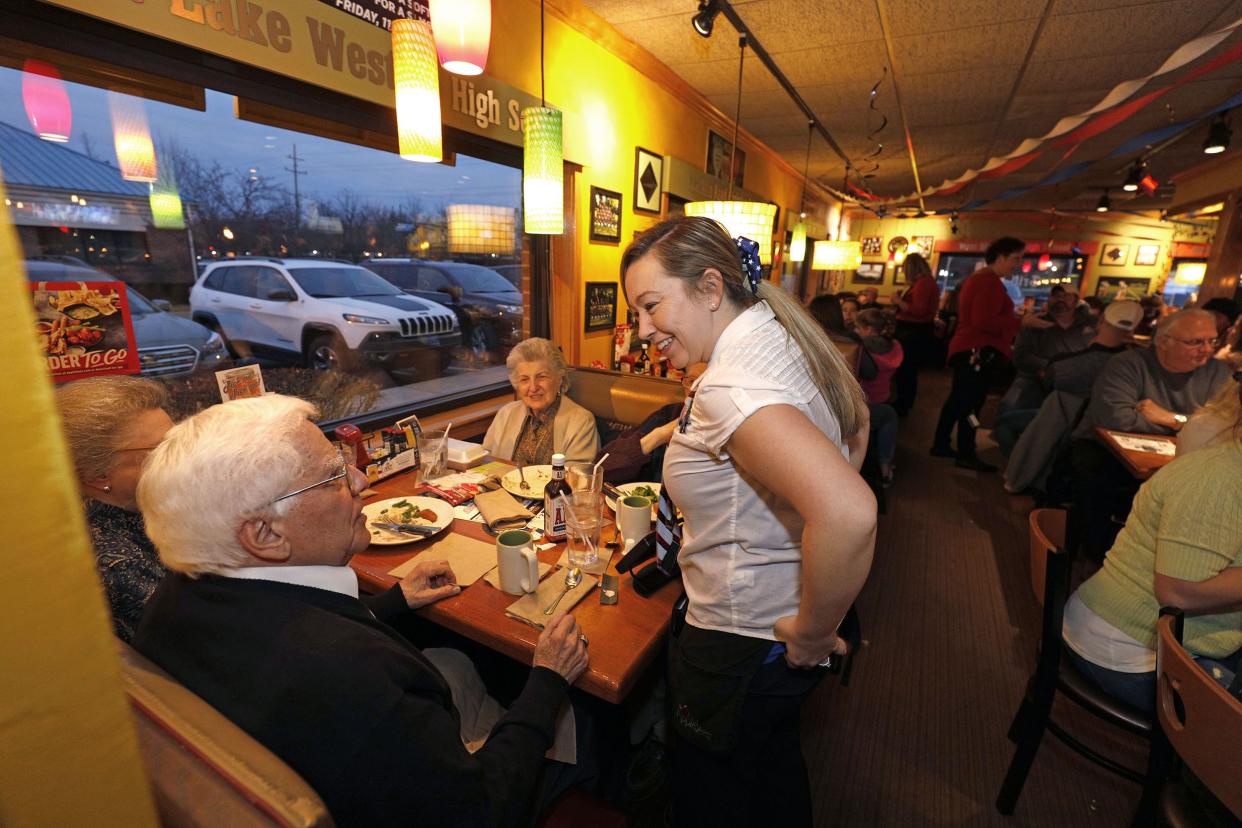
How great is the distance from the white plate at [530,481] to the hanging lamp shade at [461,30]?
4.79 ft

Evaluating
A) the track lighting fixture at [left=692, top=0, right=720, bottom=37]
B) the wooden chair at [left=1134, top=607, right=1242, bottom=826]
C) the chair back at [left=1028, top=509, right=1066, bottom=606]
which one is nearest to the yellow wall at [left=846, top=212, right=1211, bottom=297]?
the track lighting fixture at [left=692, top=0, right=720, bottom=37]

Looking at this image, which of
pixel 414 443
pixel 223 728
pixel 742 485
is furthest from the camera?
pixel 414 443

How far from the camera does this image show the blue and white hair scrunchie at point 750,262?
4.04 ft

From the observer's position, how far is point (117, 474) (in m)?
1.38

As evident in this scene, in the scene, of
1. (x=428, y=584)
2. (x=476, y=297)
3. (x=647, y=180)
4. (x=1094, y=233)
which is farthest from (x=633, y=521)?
(x=1094, y=233)

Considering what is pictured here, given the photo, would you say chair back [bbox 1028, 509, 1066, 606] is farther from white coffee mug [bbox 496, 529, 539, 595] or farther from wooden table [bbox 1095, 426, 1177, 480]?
white coffee mug [bbox 496, 529, 539, 595]

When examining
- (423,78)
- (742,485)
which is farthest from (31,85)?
(742,485)

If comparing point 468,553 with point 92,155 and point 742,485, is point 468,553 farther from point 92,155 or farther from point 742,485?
point 92,155

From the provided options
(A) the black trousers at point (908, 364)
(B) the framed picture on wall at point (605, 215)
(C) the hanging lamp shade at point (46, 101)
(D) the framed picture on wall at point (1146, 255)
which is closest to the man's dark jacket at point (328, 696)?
(C) the hanging lamp shade at point (46, 101)

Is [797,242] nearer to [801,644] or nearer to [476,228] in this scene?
[476,228]

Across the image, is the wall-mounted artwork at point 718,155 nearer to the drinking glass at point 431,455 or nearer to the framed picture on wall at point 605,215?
the framed picture on wall at point 605,215

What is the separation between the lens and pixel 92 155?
73.0 inches

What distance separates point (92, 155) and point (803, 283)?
11.7 metres

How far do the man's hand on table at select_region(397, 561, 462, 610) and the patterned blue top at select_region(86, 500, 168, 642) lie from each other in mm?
590
